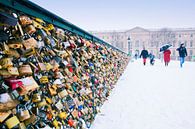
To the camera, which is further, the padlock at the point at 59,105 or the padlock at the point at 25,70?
the padlock at the point at 59,105

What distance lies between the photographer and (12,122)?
1457mm

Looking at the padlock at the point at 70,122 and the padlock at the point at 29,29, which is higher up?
the padlock at the point at 29,29

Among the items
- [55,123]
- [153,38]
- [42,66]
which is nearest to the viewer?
[42,66]

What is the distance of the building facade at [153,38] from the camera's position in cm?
8725

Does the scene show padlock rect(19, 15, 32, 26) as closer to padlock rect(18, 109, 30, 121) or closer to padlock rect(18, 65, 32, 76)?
padlock rect(18, 65, 32, 76)

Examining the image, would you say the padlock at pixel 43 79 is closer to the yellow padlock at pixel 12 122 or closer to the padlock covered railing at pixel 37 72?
the padlock covered railing at pixel 37 72

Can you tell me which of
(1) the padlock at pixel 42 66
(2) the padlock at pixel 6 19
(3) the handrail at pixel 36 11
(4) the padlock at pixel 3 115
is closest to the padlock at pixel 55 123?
(1) the padlock at pixel 42 66

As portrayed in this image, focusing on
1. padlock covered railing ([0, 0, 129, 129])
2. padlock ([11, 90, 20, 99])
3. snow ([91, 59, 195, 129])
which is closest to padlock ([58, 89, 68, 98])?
padlock covered railing ([0, 0, 129, 129])

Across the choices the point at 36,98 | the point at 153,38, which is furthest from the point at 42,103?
the point at 153,38

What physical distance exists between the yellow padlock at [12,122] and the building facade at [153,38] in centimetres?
8585

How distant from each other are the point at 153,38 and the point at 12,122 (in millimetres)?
92114

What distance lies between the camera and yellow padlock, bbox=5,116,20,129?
1433 mm

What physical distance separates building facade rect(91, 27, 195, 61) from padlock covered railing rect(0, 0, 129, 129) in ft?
277

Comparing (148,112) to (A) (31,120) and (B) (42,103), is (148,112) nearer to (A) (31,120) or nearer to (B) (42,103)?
(B) (42,103)
